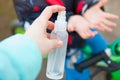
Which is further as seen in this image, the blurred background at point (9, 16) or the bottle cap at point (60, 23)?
the blurred background at point (9, 16)

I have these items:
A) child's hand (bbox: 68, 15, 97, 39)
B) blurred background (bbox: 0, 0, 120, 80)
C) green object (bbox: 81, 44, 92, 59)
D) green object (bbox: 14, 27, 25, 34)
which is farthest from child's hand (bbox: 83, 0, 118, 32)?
blurred background (bbox: 0, 0, 120, 80)

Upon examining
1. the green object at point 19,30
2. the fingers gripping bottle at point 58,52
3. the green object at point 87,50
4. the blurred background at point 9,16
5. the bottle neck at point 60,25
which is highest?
the bottle neck at point 60,25

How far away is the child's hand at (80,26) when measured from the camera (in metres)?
0.96

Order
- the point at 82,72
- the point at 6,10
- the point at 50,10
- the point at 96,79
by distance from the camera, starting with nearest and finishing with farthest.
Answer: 1. the point at 50,10
2. the point at 82,72
3. the point at 96,79
4. the point at 6,10

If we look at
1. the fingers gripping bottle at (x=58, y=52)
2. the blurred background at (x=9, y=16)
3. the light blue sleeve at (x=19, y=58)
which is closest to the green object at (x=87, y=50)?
the fingers gripping bottle at (x=58, y=52)

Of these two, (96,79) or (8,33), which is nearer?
(96,79)

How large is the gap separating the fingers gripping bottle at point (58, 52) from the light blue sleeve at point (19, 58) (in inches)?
4.3

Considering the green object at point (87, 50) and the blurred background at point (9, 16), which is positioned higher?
the green object at point (87, 50)

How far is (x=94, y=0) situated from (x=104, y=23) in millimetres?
149

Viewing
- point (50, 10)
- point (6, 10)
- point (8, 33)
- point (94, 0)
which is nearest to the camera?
point (50, 10)

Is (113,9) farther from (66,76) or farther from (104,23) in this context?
(104,23)

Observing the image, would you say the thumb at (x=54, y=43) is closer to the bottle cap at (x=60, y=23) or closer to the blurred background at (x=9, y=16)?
the bottle cap at (x=60, y=23)

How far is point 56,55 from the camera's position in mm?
749

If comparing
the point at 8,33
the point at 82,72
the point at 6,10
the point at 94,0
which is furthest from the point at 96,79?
the point at 6,10
